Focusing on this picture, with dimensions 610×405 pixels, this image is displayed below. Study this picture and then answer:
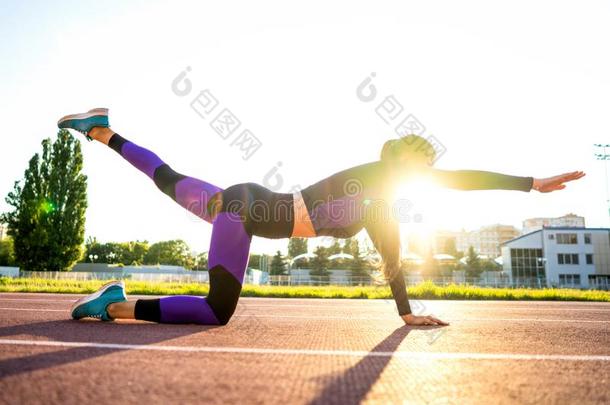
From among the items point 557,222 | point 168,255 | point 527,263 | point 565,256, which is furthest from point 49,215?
point 557,222

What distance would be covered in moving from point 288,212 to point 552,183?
1.86m

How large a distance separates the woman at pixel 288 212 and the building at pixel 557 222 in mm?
128443

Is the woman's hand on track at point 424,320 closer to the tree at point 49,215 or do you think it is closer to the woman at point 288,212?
the woman at point 288,212

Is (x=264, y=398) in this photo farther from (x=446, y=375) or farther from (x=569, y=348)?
(x=569, y=348)

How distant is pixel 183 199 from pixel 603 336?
3102 millimetres

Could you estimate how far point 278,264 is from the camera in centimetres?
6138

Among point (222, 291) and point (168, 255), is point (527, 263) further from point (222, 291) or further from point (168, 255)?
point (168, 255)

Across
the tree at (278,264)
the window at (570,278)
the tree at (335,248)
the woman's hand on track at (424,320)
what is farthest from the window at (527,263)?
the woman's hand on track at (424,320)

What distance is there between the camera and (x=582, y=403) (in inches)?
50.4

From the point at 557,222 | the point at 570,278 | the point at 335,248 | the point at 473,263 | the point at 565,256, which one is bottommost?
the point at 570,278

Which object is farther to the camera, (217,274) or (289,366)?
(217,274)

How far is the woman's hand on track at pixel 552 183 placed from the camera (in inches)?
115

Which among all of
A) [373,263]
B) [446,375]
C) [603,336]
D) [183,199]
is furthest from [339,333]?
[603,336]

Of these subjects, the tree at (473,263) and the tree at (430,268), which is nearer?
the tree at (430,268)
